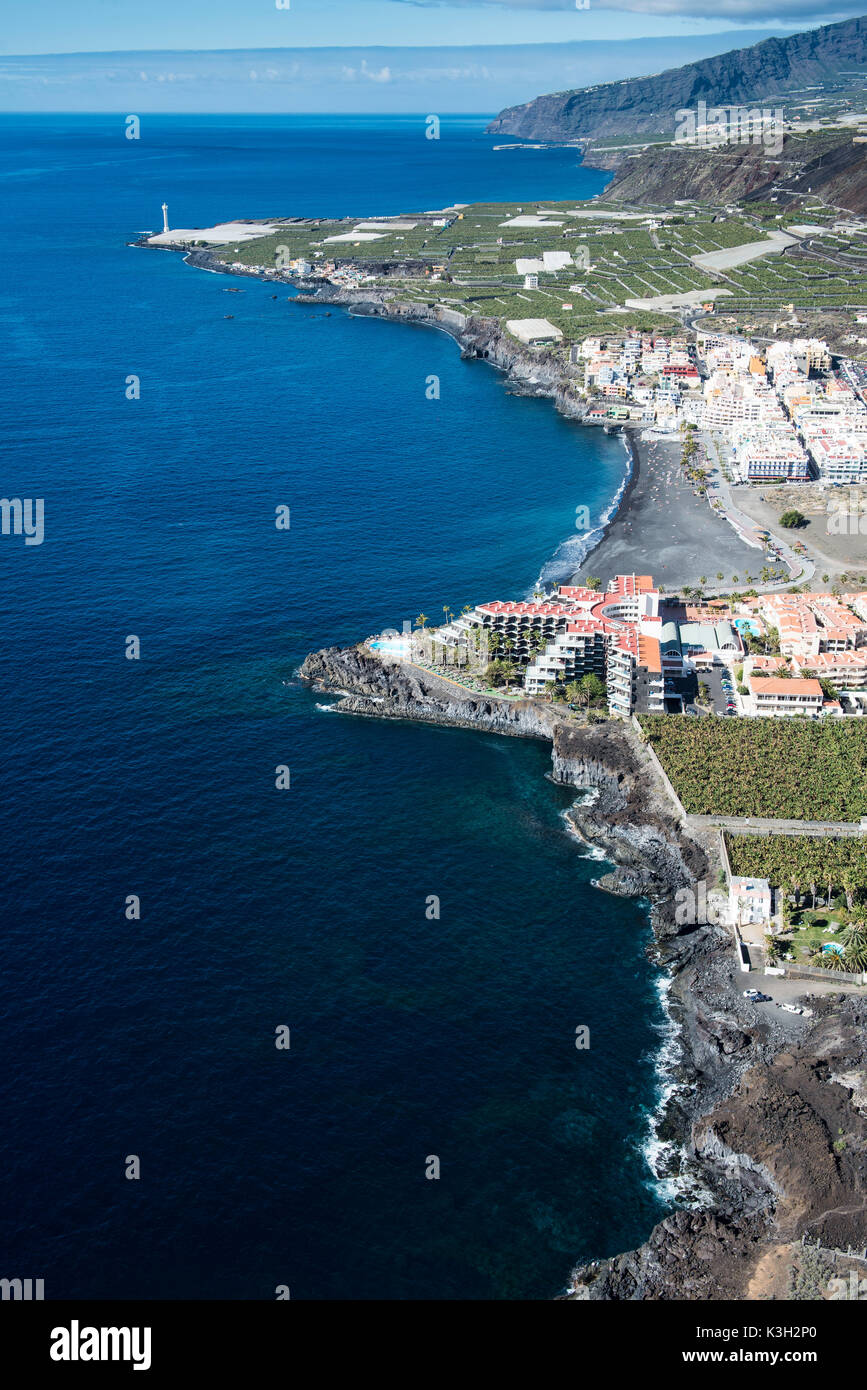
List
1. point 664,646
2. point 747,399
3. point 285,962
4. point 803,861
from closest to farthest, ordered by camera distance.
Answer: point 285,962
point 803,861
point 664,646
point 747,399

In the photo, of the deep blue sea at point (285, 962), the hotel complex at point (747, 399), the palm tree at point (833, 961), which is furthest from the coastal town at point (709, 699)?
the deep blue sea at point (285, 962)

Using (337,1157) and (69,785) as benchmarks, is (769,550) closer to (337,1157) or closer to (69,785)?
(69,785)

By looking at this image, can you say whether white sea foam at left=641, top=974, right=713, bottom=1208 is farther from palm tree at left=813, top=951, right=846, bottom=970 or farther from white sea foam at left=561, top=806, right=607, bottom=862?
white sea foam at left=561, top=806, right=607, bottom=862

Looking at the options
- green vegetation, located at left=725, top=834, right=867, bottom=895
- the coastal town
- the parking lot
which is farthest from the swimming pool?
green vegetation, located at left=725, top=834, right=867, bottom=895

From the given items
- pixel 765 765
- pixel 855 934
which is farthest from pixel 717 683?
pixel 855 934

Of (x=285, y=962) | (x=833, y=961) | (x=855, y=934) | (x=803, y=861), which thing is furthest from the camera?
(x=803, y=861)

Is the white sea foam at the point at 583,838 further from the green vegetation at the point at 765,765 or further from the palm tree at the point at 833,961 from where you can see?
the palm tree at the point at 833,961

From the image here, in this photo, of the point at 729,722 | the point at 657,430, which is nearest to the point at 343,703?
the point at 729,722

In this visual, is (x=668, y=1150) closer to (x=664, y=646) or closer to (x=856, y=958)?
(x=856, y=958)
